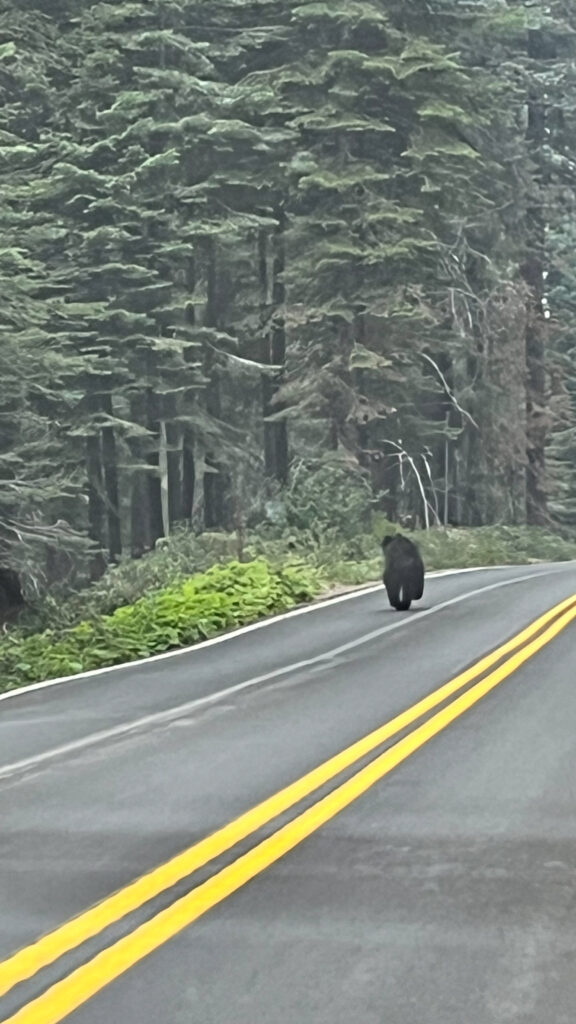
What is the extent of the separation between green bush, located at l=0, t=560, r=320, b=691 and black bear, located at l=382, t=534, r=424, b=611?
1766 millimetres

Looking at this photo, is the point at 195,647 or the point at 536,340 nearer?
the point at 195,647

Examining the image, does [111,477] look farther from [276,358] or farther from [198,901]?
[198,901]

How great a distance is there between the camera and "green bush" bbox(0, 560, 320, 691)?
48.5 ft

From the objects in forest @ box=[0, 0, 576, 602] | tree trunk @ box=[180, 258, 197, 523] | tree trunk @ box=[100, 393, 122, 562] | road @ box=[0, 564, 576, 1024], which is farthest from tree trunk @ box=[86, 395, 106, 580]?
road @ box=[0, 564, 576, 1024]

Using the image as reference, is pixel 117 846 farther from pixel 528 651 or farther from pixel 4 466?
pixel 4 466

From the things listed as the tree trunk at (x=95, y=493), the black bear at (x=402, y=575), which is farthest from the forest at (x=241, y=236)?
the black bear at (x=402, y=575)

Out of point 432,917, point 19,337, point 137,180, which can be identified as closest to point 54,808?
point 432,917

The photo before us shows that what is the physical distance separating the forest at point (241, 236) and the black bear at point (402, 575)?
9616 mm

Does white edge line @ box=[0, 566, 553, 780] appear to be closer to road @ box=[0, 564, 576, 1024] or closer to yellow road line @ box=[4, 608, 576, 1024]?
road @ box=[0, 564, 576, 1024]

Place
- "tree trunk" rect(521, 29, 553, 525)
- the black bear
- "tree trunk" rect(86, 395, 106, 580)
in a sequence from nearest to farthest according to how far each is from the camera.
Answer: the black bear → "tree trunk" rect(86, 395, 106, 580) → "tree trunk" rect(521, 29, 553, 525)

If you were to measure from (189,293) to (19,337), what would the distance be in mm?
12534

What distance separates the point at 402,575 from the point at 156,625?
12.8ft

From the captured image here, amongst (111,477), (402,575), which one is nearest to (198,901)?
(402,575)

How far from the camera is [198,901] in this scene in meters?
5.77
